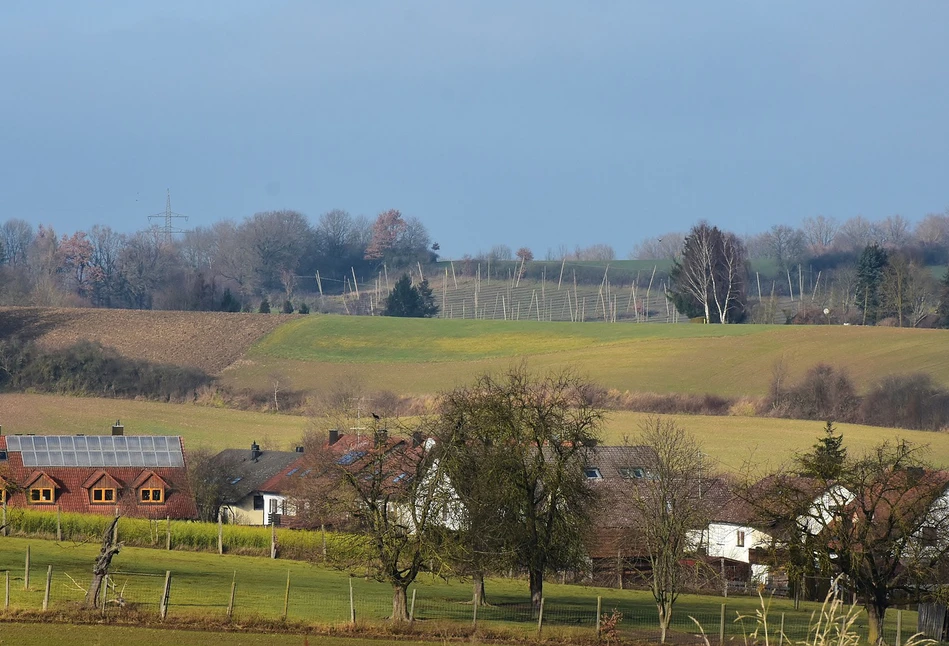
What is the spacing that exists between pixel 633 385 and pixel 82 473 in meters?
40.7

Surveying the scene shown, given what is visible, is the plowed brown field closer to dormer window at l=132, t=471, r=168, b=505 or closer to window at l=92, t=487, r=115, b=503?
window at l=92, t=487, r=115, b=503

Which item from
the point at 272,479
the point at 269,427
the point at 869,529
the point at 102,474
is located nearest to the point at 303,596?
the point at 869,529

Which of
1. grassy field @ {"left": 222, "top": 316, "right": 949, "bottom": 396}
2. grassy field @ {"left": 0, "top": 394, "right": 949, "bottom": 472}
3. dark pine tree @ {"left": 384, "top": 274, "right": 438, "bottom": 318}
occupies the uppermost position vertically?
dark pine tree @ {"left": 384, "top": 274, "right": 438, "bottom": 318}

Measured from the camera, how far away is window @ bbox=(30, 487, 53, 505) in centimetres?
6141

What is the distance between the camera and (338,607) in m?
33.3

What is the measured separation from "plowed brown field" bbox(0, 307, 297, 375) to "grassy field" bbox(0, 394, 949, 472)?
15749mm

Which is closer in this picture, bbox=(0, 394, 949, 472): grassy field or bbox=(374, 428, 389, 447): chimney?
bbox=(374, 428, 389, 447): chimney

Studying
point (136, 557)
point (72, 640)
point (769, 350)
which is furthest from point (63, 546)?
point (769, 350)

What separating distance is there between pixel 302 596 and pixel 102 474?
100 feet

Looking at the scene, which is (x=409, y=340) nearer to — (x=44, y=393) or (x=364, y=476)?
(x=44, y=393)

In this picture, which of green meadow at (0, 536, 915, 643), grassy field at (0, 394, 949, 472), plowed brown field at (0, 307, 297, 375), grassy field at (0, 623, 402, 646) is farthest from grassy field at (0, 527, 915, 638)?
plowed brown field at (0, 307, 297, 375)

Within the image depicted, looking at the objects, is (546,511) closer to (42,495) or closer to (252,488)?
(252,488)

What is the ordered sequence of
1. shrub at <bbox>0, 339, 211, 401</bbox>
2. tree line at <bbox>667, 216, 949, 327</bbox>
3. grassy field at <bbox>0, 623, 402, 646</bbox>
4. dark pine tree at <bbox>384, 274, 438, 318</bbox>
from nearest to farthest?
grassy field at <bbox>0, 623, 402, 646</bbox>
shrub at <bbox>0, 339, 211, 401</bbox>
tree line at <bbox>667, 216, 949, 327</bbox>
dark pine tree at <bbox>384, 274, 438, 318</bbox>

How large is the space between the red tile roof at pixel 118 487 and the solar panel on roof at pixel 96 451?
45 centimetres
